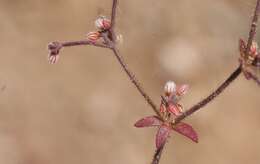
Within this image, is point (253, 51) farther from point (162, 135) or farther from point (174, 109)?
point (162, 135)

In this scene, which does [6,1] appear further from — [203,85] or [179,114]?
[179,114]

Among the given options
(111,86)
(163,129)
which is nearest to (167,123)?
(163,129)

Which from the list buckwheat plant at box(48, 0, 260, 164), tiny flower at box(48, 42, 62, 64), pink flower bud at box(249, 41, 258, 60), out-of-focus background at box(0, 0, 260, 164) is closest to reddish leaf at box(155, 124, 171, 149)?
buckwheat plant at box(48, 0, 260, 164)

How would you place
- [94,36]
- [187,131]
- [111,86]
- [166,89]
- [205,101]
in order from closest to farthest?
[205,101]
[187,131]
[94,36]
[166,89]
[111,86]

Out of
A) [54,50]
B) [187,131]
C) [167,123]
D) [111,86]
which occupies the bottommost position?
[187,131]

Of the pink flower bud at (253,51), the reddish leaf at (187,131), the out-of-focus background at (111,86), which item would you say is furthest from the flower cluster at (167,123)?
the out-of-focus background at (111,86)

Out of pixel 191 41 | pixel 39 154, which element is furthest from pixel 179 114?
pixel 191 41

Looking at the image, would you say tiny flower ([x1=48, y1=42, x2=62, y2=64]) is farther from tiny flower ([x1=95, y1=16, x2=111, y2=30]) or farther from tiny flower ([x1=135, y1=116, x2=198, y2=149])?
tiny flower ([x1=135, y1=116, x2=198, y2=149])
